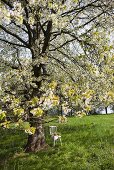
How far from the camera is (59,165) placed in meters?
17.7

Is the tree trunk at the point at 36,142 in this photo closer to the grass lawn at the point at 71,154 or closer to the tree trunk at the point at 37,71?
the tree trunk at the point at 37,71

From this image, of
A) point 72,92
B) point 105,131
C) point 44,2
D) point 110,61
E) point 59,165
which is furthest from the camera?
point 105,131

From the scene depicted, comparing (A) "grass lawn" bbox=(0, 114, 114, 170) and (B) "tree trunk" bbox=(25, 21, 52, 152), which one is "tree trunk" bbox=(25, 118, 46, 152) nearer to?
(B) "tree trunk" bbox=(25, 21, 52, 152)

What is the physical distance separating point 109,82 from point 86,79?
52.0 inches

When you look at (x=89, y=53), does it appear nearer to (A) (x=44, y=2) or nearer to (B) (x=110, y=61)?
(B) (x=110, y=61)

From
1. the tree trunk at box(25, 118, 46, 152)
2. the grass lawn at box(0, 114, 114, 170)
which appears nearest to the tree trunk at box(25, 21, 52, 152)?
the tree trunk at box(25, 118, 46, 152)

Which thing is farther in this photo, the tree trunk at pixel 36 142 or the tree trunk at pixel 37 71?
the tree trunk at pixel 36 142

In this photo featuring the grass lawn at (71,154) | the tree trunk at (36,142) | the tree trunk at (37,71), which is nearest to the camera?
the grass lawn at (71,154)

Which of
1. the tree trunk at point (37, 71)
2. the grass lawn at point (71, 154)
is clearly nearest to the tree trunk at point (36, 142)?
the tree trunk at point (37, 71)

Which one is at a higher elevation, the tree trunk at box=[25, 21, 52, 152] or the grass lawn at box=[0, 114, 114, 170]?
the tree trunk at box=[25, 21, 52, 152]

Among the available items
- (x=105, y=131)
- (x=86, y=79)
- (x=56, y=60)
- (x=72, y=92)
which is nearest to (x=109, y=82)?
(x=86, y=79)

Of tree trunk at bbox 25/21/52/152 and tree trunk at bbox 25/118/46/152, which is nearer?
tree trunk at bbox 25/21/52/152

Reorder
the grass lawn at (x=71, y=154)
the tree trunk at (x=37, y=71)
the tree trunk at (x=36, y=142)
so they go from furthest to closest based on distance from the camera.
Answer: the tree trunk at (x=36, y=142), the tree trunk at (x=37, y=71), the grass lawn at (x=71, y=154)

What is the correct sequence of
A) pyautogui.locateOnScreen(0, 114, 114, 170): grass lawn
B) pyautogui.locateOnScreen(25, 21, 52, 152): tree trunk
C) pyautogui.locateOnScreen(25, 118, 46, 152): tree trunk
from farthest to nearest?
pyautogui.locateOnScreen(25, 118, 46, 152): tree trunk → pyautogui.locateOnScreen(25, 21, 52, 152): tree trunk → pyautogui.locateOnScreen(0, 114, 114, 170): grass lawn
